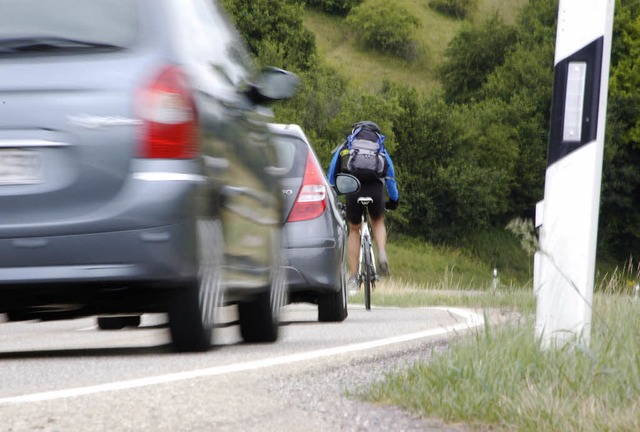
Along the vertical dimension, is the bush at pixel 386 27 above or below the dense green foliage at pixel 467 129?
above

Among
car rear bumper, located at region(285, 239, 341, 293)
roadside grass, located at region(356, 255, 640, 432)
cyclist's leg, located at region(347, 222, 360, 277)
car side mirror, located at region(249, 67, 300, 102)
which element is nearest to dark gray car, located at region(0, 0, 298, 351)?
car side mirror, located at region(249, 67, 300, 102)

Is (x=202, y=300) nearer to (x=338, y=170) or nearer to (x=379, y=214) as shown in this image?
(x=379, y=214)

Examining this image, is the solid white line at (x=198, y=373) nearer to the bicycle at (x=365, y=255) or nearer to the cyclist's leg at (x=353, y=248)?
the bicycle at (x=365, y=255)

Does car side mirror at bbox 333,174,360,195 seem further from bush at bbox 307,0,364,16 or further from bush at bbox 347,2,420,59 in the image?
bush at bbox 307,0,364,16

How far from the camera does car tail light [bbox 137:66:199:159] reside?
6469 millimetres

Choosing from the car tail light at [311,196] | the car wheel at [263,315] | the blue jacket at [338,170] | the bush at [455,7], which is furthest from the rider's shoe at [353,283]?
the bush at [455,7]

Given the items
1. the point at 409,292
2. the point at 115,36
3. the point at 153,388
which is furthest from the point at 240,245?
the point at 409,292

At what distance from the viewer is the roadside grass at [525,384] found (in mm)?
4363

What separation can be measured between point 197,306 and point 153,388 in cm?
154

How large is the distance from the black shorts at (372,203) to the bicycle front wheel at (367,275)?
0.30 meters

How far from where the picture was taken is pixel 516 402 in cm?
455

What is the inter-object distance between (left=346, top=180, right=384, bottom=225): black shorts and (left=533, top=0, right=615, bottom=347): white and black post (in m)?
8.61

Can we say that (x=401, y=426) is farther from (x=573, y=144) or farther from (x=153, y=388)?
(x=573, y=144)

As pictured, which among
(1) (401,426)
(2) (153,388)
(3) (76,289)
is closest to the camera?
(1) (401,426)
